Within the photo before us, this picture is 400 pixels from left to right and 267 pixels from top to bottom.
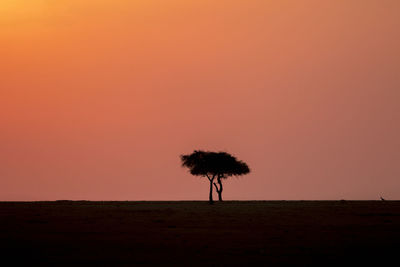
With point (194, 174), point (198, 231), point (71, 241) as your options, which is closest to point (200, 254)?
point (71, 241)

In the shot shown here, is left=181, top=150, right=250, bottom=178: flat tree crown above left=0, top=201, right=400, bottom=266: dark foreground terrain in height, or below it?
above

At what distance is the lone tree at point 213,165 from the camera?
133 m

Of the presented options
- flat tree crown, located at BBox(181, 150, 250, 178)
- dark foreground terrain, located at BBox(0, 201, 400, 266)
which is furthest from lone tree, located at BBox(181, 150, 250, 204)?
dark foreground terrain, located at BBox(0, 201, 400, 266)

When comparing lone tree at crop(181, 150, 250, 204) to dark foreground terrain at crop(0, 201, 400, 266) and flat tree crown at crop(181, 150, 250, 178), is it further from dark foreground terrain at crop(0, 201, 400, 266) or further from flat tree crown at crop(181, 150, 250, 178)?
dark foreground terrain at crop(0, 201, 400, 266)

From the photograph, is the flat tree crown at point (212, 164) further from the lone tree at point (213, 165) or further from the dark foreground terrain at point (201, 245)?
the dark foreground terrain at point (201, 245)

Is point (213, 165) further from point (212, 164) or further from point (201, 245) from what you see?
point (201, 245)

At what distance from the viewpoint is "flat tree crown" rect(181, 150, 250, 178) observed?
133 m

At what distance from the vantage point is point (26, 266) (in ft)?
83.6

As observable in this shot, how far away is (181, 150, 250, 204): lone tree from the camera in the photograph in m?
133

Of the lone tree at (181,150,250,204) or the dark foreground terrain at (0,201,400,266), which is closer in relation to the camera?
the dark foreground terrain at (0,201,400,266)

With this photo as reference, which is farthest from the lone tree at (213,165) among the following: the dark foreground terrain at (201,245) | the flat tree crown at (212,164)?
the dark foreground terrain at (201,245)

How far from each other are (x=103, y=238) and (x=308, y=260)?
14.1 metres

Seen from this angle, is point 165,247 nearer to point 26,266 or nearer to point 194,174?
point 26,266

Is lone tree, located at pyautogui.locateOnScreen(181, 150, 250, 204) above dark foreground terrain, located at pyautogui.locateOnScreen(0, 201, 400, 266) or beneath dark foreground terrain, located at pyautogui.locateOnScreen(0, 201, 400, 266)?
above
